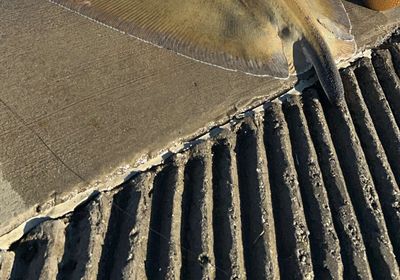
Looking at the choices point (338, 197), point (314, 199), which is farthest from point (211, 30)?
point (338, 197)

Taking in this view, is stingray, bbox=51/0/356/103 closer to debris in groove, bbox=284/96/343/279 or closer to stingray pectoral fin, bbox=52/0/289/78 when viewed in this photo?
stingray pectoral fin, bbox=52/0/289/78

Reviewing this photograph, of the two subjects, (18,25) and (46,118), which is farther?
(18,25)

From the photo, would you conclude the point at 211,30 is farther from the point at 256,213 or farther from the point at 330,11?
the point at 256,213

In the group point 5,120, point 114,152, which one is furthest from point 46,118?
point 114,152

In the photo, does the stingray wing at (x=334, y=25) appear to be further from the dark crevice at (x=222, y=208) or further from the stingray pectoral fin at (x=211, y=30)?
the dark crevice at (x=222, y=208)

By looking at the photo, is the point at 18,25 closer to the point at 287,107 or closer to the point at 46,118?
the point at 46,118

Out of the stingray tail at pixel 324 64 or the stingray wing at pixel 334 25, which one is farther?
the stingray wing at pixel 334 25

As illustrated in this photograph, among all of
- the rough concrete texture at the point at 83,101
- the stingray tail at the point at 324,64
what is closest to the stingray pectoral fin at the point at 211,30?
the stingray tail at the point at 324,64
